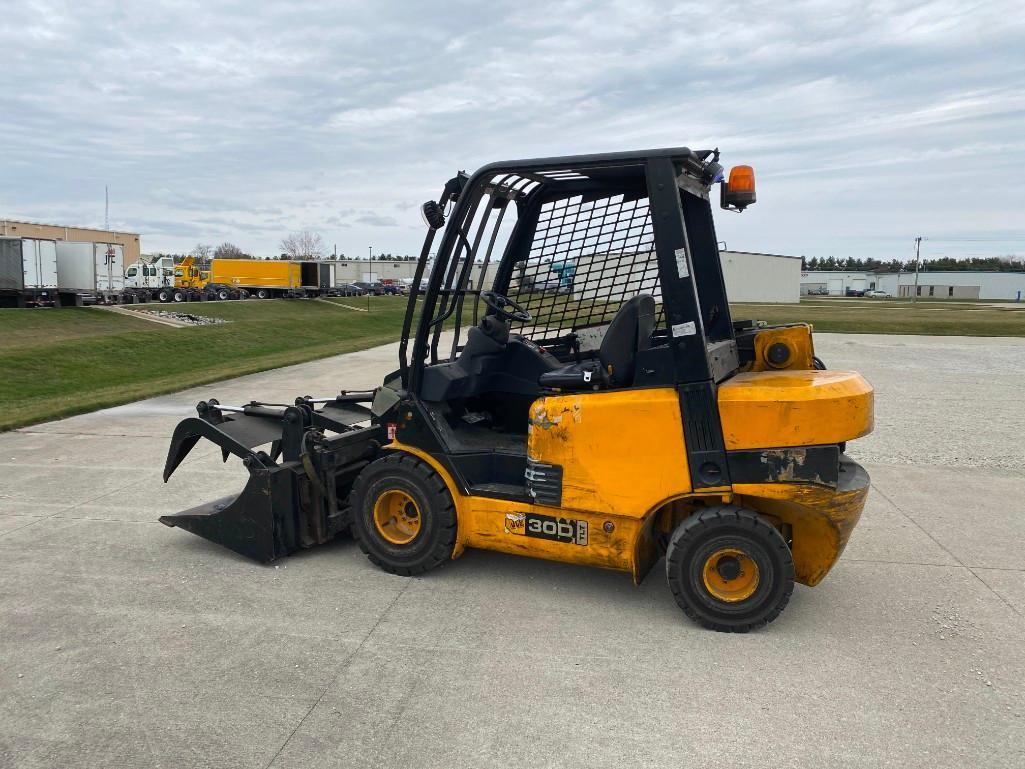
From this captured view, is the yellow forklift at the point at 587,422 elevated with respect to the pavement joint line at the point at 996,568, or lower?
elevated

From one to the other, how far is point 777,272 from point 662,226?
73.3 metres

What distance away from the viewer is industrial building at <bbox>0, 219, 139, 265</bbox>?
195 ft

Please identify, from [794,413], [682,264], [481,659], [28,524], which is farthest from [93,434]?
[794,413]

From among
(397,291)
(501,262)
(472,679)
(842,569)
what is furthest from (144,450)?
(397,291)

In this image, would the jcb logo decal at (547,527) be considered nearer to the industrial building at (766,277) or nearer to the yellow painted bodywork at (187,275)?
the yellow painted bodywork at (187,275)

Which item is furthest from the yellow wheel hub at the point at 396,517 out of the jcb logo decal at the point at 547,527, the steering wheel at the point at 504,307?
the steering wheel at the point at 504,307

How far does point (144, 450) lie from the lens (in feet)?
27.2

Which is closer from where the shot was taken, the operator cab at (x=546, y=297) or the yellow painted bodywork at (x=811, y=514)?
the yellow painted bodywork at (x=811, y=514)

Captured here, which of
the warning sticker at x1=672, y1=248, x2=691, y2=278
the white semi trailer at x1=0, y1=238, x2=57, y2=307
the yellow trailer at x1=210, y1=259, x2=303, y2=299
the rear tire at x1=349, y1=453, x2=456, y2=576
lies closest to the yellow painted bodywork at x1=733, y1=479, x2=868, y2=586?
the warning sticker at x1=672, y1=248, x2=691, y2=278

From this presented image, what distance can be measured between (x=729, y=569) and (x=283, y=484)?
2.78 meters

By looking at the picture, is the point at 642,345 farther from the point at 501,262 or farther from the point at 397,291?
the point at 397,291

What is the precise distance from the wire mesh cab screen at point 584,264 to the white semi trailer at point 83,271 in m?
30.2

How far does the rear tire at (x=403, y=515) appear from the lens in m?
4.57

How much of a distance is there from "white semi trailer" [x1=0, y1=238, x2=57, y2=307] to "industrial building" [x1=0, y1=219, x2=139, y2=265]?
99.9 ft
